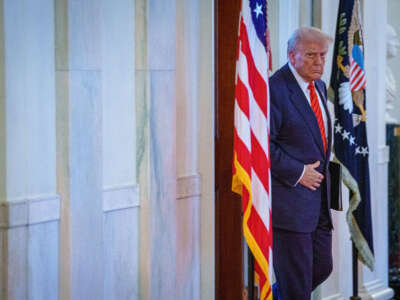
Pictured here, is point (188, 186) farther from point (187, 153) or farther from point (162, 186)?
point (162, 186)

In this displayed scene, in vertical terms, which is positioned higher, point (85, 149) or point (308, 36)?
point (308, 36)

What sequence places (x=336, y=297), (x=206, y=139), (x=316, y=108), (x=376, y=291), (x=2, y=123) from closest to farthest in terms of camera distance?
(x=2, y=123), (x=316, y=108), (x=206, y=139), (x=336, y=297), (x=376, y=291)

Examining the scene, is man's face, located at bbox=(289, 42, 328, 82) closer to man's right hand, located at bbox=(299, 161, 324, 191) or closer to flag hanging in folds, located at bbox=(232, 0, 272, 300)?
flag hanging in folds, located at bbox=(232, 0, 272, 300)

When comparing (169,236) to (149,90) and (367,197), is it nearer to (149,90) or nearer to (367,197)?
(149,90)

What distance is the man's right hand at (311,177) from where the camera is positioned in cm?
399

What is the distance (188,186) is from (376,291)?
2388mm

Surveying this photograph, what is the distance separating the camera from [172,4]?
159 inches

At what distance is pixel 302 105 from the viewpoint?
4.03m

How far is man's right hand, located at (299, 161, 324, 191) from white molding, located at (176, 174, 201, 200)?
2.30 feet

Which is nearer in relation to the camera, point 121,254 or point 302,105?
point 121,254

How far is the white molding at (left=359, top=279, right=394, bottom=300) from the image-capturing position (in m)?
5.67

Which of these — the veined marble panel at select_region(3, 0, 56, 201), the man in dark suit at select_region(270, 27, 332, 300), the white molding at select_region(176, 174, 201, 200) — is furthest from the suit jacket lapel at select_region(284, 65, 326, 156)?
the veined marble panel at select_region(3, 0, 56, 201)

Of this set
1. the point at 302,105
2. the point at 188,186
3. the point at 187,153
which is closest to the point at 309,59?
the point at 302,105

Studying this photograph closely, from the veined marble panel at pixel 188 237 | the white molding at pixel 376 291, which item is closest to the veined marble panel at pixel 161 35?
the veined marble panel at pixel 188 237
